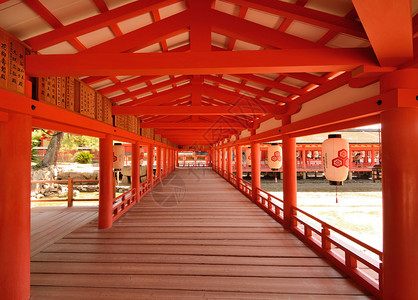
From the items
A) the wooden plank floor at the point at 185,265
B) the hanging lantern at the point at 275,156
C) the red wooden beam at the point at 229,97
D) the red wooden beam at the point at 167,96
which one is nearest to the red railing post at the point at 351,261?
the wooden plank floor at the point at 185,265

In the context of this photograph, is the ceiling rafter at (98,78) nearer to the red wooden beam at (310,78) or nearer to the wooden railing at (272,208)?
the red wooden beam at (310,78)

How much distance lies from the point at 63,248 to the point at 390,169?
5699 mm

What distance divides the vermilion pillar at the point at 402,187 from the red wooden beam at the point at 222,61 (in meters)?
0.54

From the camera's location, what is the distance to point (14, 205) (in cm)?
240

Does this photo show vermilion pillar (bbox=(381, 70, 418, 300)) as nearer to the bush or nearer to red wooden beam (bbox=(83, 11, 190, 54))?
red wooden beam (bbox=(83, 11, 190, 54))

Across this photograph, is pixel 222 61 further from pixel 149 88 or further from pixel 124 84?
pixel 149 88

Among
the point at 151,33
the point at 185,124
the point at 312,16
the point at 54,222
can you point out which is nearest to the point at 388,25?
Result: the point at 312,16

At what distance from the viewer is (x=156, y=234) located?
476 cm

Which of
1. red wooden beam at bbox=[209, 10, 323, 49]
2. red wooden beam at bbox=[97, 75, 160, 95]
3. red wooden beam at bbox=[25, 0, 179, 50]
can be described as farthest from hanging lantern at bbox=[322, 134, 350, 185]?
red wooden beam at bbox=[97, 75, 160, 95]

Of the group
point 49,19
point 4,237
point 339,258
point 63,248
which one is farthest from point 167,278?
point 49,19

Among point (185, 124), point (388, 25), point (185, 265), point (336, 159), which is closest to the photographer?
point (388, 25)

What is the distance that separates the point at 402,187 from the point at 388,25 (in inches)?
67.6

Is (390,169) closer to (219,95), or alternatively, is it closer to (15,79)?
(219,95)

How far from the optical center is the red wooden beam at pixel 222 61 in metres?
2.27
